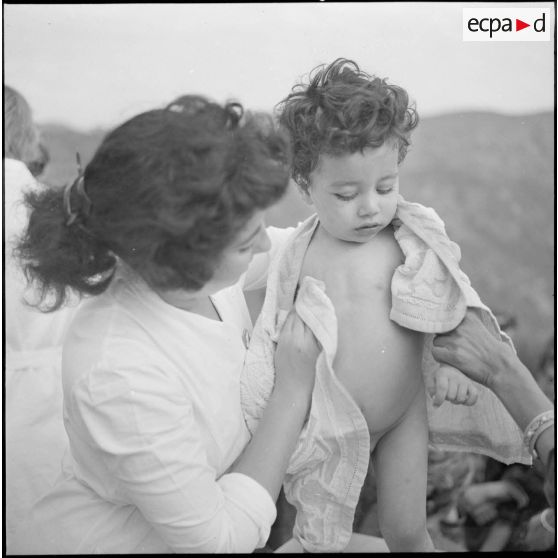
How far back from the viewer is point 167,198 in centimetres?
87

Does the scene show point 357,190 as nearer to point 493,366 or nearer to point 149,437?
point 493,366

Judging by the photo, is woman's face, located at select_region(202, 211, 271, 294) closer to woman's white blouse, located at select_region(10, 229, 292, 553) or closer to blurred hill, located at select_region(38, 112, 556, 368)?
woman's white blouse, located at select_region(10, 229, 292, 553)

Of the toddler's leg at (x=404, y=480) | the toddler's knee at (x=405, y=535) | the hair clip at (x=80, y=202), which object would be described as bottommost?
the toddler's knee at (x=405, y=535)

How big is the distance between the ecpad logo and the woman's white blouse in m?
0.62

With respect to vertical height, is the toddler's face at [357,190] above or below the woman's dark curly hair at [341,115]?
below

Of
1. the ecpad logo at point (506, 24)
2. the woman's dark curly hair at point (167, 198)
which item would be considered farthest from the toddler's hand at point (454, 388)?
the ecpad logo at point (506, 24)

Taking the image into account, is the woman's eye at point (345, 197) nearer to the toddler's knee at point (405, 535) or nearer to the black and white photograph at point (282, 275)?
the black and white photograph at point (282, 275)

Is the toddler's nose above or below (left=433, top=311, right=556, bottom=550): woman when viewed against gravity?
above

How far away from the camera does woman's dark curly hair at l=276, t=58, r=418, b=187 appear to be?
1027 mm

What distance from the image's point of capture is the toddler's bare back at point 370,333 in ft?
3.61

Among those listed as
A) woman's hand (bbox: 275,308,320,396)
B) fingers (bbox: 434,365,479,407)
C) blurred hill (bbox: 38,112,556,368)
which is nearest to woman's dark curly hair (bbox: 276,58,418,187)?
blurred hill (bbox: 38,112,556,368)

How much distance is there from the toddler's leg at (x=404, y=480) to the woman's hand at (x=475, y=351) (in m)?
0.10

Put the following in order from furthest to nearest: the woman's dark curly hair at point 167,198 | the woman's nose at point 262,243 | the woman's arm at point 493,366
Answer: the woman's arm at point 493,366 < the woman's nose at point 262,243 < the woman's dark curly hair at point 167,198

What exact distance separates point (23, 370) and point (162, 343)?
1.16 feet
